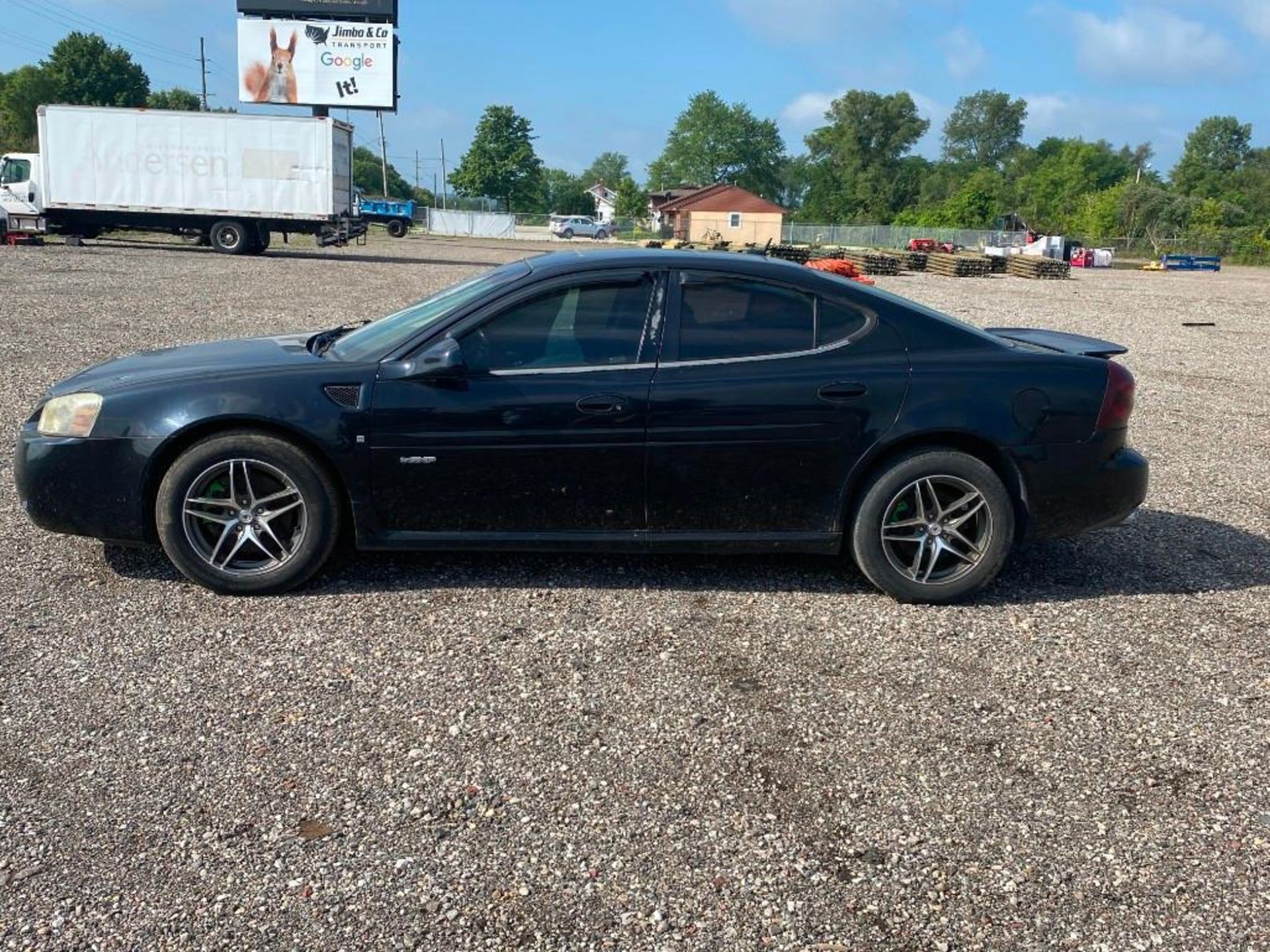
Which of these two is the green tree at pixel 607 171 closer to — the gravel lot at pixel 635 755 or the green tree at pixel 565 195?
the green tree at pixel 565 195

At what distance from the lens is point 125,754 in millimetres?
3414

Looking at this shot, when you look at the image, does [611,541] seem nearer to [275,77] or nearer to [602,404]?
[602,404]

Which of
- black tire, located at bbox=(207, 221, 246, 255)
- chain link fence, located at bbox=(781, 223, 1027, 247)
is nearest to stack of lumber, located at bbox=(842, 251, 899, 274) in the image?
black tire, located at bbox=(207, 221, 246, 255)

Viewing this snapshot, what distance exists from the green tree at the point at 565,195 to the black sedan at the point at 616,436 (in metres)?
111

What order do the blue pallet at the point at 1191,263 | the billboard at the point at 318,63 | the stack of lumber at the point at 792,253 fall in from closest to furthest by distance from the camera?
1. the stack of lumber at the point at 792,253
2. the billboard at the point at 318,63
3. the blue pallet at the point at 1191,263

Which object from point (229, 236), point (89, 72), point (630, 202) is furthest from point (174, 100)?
point (229, 236)

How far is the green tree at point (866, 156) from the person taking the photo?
380 feet

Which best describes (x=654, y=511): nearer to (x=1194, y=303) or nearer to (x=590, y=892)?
(x=590, y=892)

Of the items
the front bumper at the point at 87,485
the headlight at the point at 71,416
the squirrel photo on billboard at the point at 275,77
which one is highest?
the squirrel photo on billboard at the point at 275,77

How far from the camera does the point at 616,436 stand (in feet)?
15.5

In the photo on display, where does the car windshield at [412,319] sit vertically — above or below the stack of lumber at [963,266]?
above

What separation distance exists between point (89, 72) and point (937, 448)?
104 meters

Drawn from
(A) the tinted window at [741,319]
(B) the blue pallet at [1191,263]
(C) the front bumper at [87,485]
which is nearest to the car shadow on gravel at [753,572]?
(C) the front bumper at [87,485]

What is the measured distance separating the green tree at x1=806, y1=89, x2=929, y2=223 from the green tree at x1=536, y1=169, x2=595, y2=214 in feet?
102
